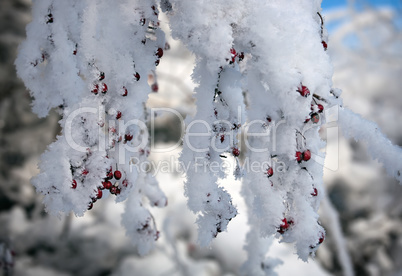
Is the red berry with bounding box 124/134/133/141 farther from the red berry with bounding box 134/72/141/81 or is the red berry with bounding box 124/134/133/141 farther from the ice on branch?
the red berry with bounding box 134/72/141/81

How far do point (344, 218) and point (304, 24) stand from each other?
4.29 meters

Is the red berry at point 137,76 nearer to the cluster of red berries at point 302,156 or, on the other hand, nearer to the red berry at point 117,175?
the red berry at point 117,175

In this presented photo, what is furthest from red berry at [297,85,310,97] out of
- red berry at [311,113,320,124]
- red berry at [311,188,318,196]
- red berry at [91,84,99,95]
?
red berry at [91,84,99,95]

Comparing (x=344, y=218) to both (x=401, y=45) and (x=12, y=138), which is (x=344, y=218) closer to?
(x=401, y=45)

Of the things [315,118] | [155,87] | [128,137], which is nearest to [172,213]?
[155,87]

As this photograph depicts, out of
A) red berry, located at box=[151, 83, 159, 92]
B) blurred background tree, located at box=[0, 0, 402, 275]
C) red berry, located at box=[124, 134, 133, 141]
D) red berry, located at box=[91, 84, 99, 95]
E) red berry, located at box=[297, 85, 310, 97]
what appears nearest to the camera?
red berry, located at box=[297, 85, 310, 97]

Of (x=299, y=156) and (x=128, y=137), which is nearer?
(x=299, y=156)

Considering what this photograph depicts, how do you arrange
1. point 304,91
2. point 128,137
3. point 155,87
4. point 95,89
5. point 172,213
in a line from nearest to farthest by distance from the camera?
point 304,91 → point 95,89 → point 128,137 → point 155,87 → point 172,213

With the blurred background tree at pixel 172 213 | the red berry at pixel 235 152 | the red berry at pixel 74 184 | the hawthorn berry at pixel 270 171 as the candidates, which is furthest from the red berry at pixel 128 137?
the blurred background tree at pixel 172 213

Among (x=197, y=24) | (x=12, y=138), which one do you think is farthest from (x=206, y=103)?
(x=12, y=138)

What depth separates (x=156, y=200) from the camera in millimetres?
1423

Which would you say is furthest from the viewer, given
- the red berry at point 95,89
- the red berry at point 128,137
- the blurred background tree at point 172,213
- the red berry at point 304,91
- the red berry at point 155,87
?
the blurred background tree at point 172,213

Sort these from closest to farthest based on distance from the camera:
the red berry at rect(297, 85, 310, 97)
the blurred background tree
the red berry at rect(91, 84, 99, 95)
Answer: the red berry at rect(297, 85, 310, 97)
the red berry at rect(91, 84, 99, 95)
the blurred background tree

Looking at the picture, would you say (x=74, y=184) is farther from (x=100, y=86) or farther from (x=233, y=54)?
(x=233, y=54)
